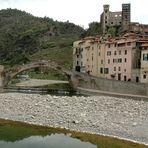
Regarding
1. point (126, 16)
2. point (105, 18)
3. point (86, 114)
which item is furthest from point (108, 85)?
point (105, 18)

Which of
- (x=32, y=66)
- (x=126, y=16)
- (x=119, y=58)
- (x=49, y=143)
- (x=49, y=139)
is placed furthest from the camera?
(x=126, y=16)

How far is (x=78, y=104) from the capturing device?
65.6 meters

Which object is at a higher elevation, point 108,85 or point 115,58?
point 115,58

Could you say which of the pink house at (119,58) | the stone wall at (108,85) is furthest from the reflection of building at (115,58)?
the stone wall at (108,85)

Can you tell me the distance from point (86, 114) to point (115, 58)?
4734cm

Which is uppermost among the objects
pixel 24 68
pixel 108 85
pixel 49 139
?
pixel 24 68

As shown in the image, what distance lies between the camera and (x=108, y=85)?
309 ft

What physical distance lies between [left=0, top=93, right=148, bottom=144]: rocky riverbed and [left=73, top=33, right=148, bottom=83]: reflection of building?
22.9m

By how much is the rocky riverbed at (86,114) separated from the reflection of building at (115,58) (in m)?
22.9

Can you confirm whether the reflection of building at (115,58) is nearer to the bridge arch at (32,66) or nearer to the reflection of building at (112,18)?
the bridge arch at (32,66)

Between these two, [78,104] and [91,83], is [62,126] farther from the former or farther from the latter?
[91,83]

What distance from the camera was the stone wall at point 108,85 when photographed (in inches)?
3302

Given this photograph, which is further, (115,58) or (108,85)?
(115,58)

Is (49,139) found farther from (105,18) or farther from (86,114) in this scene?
(105,18)
